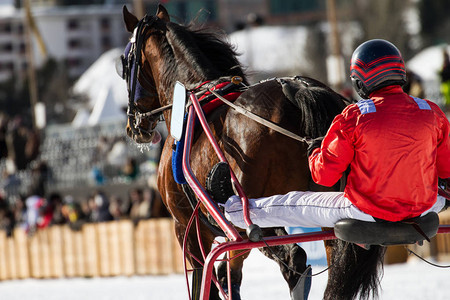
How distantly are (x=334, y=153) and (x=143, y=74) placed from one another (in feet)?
8.75

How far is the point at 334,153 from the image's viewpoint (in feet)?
12.3

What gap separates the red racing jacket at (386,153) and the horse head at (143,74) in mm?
2324

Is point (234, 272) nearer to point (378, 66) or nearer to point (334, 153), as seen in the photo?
point (334, 153)

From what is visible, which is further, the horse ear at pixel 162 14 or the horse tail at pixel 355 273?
the horse ear at pixel 162 14

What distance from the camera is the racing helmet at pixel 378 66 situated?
3.81 m

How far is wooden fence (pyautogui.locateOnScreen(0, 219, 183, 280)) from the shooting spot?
13.9m

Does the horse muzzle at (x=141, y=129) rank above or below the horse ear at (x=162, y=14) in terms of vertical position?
below

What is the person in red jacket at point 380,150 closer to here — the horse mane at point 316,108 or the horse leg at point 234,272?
the horse mane at point 316,108

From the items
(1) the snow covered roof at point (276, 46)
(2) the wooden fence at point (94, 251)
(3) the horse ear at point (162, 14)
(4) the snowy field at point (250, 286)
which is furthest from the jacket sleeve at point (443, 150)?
(1) the snow covered roof at point (276, 46)

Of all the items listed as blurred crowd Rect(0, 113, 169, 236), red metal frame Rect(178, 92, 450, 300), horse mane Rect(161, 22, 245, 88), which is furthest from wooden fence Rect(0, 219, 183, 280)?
red metal frame Rect(178, 92, 450, 300)

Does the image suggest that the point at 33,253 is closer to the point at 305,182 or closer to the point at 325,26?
the point at 305,182

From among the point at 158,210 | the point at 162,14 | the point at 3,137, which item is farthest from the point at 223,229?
the point at 3,137

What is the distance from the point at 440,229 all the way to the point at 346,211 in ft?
2.15

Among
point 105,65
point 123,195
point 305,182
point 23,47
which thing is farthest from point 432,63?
point 23,47
